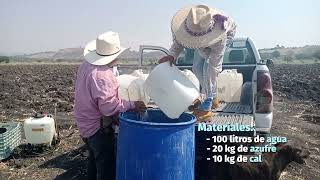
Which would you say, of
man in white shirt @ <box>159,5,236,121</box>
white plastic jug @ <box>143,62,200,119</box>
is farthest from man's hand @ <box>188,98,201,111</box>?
white plastic jug @ <box>143,62,200,119</box>

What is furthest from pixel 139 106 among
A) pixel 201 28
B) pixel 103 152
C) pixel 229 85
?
pixel 229 85

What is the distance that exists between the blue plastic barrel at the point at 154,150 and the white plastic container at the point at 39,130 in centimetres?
314

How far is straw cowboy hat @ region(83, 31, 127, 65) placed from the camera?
4.00m

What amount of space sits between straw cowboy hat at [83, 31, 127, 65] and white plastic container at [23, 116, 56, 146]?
242 centimetres

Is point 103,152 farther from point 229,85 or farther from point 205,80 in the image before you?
point 229,85

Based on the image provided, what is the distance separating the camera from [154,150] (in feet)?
10.4

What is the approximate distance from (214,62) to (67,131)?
4279mm

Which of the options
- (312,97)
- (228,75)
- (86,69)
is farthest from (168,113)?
(312,97)

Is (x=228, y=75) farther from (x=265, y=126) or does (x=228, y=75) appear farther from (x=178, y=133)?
(x=178, y=133)

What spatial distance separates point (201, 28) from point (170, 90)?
1.21m

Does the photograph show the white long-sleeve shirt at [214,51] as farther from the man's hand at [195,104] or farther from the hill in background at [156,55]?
the man's hand at [195,104]

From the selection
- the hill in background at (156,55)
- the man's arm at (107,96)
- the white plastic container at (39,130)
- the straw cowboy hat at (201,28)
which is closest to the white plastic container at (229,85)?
the hill in background at (156,55)

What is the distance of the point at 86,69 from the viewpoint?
393 cm

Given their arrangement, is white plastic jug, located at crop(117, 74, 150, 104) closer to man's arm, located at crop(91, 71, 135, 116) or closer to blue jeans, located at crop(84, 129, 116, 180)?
blue jeans, located at crop(84, 129, 116, 180)
